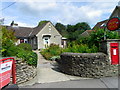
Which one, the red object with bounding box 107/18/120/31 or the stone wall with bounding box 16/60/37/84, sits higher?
the red object with bounding box 107/18/120/31

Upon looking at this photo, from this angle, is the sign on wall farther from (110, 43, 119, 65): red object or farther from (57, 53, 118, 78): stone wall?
(110, 43, 119, 65): red object

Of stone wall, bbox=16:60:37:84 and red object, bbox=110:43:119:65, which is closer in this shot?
stone wall, bbox=16:60:37:84

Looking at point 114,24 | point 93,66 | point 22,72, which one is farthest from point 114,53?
point 22,72

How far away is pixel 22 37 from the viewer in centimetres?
2278

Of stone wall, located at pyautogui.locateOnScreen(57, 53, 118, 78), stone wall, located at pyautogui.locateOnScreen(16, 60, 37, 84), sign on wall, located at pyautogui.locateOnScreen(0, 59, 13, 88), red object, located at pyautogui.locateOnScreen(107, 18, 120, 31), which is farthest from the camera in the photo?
red object, located at pyautogui.locateOnScreen(107, 18, 120, 31)

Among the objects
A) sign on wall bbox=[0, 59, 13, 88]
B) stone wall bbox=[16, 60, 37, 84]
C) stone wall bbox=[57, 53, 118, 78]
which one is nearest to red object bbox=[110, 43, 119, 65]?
stone wall bbox=[57, 53, 118, 78]

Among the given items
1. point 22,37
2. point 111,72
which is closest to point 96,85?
point 111,72

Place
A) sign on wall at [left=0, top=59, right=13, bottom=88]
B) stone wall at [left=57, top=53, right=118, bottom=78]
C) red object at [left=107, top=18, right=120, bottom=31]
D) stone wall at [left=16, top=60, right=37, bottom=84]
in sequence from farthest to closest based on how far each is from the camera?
red object at [left=107, top=18, right=120, bottom=31], stone wall at [left=57, top=53, right=118, bottom=78], stone wall at [left=16, top=60, right=37, bottom=84], sign on wall at [left=0, top=59, right=13, bottom=88]

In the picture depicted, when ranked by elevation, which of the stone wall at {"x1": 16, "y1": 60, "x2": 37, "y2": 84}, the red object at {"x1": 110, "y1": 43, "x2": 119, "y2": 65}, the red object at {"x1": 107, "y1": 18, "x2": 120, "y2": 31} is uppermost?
the red object at {"x1": 107, "y1": 18, "x2": 120, "y2": 31}

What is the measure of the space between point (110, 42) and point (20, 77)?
458cm

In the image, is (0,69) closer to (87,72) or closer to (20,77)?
(20,77)

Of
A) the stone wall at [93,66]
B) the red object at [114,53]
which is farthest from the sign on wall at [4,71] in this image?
the red object at [114,53]

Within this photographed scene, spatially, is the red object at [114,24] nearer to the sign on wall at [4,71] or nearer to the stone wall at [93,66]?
the stone wall at [93,66]

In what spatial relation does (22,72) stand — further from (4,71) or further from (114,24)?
(114,24)
